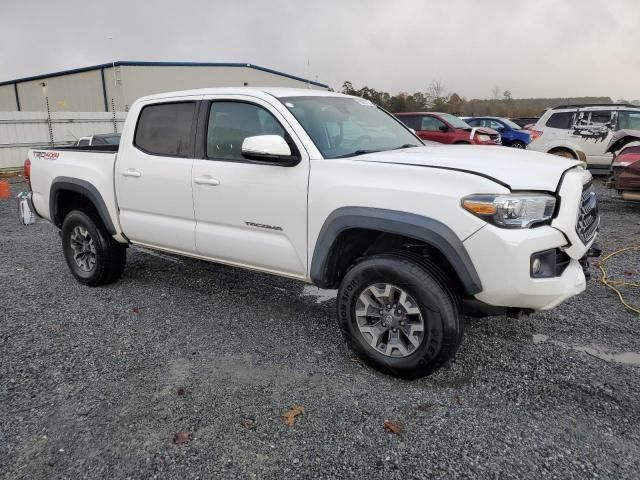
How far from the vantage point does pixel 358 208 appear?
3129 millimetres

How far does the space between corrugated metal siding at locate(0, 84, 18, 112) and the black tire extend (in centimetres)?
3876

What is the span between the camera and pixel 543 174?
2.96 metres

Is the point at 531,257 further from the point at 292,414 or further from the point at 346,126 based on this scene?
the point at 346,126

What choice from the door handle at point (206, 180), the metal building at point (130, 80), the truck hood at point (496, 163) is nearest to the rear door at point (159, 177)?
the door handle at point (206, 180)

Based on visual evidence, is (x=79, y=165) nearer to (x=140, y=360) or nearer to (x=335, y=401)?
(x=140, y=360)

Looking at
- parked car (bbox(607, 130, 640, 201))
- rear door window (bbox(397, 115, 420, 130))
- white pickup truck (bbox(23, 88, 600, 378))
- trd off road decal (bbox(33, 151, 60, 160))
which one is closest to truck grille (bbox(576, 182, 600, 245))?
white pickup truck (bbox(23, 88, 600, 378))

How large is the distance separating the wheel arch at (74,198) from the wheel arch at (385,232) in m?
2.43

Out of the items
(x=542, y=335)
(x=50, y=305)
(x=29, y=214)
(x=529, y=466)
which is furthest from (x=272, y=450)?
(x=29, y=214)

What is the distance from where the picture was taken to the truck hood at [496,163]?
2855 millimetres

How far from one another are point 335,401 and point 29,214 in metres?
5.44

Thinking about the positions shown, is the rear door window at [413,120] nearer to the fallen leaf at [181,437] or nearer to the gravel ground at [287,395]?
the gravel ground at [287,395]

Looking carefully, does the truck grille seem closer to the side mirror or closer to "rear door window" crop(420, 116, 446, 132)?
the side mirror

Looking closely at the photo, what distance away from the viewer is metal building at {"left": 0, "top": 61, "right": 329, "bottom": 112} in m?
27.7

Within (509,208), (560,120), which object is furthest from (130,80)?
(509,208)
